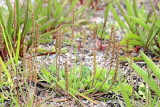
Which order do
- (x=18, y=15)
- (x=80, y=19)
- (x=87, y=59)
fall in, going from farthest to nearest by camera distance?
1. (x=80, y=19)
2. (x=87, y=59)
3. (x=18, y=15)

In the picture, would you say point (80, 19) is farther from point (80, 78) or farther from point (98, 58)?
point (80, 78)

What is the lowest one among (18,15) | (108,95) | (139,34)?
(108,95)

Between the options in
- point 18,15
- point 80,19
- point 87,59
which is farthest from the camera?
point 80,19

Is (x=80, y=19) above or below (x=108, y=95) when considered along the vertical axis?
above

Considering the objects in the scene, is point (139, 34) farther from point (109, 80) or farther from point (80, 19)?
point (80, 19)

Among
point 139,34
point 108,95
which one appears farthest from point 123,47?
point 108,95

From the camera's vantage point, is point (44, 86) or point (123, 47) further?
point (123, 47)

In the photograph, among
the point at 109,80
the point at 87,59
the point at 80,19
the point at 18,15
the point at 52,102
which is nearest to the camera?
the point at 52,102

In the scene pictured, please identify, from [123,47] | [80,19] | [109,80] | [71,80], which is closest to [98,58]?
[123,47]

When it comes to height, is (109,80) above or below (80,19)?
below
